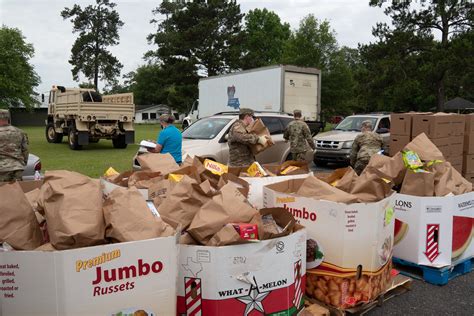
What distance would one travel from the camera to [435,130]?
701 centimetres

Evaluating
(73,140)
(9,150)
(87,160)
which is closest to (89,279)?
(9,150)

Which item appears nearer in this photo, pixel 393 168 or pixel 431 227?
pixel 431 227

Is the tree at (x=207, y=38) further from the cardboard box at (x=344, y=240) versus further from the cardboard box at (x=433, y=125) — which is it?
the cardboard box at (x=344, y=240)

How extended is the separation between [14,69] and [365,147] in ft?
177

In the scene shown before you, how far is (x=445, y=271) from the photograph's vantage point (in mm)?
4094

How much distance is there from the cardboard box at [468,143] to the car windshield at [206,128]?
4704 mm

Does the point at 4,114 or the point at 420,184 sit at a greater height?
the point at 4,114

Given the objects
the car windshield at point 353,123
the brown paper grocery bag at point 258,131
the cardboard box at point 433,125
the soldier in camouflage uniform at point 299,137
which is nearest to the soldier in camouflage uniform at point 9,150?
the brown paper grocery bag at point 258,131

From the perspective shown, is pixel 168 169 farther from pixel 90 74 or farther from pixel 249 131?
pixel 90 74

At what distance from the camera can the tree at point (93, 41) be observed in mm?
53844

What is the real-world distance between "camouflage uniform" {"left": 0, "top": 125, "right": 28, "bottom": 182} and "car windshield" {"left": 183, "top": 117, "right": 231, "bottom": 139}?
4072 mm

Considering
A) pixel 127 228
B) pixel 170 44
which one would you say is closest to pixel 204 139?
pixel 127 228

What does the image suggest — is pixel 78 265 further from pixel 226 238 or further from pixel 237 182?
pixel 237 182

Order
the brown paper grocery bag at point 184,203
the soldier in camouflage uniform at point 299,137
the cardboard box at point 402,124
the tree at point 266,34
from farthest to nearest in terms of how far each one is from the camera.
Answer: the tree at point 266,34 → the soldier in camouflage uniform at point 299,137 → the cardboard box at point 402,124 → the brown paper grocery bag at point 184,203
